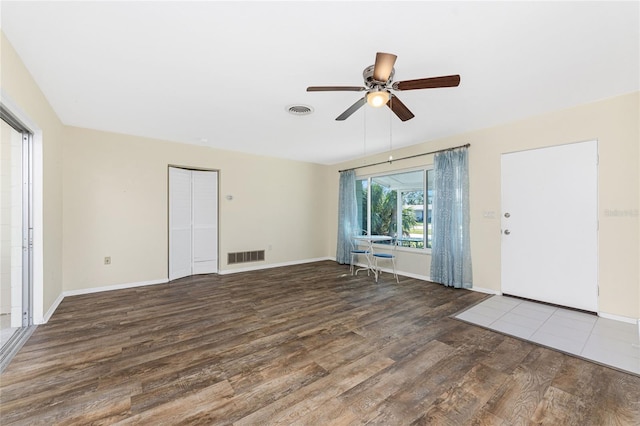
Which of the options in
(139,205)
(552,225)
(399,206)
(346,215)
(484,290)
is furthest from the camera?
(346,215)

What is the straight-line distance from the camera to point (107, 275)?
163 inches

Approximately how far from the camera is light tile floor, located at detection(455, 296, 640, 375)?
2273mm

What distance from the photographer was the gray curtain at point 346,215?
6.17 meters

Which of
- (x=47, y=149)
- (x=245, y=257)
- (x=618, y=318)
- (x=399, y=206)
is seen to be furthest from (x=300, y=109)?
(x=618, y=318)

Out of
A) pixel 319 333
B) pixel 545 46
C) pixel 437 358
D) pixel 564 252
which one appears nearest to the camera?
pixel 545 46

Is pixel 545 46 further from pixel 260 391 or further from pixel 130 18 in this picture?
pixel 260 391

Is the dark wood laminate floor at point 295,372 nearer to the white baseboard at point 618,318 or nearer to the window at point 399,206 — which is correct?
the white baseboard at point 618,318

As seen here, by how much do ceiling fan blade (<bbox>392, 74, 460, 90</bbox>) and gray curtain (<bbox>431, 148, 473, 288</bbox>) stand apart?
8.40 feet

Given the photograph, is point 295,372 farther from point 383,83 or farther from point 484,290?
point 484,290

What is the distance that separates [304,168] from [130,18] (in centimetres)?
484

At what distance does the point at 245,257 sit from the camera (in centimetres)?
561

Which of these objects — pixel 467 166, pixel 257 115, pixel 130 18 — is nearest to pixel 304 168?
pixel 257 115

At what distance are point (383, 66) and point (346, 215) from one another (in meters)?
4.51

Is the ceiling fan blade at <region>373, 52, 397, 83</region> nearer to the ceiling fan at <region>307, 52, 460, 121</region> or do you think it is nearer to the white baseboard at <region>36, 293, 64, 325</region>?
the ceiling fan at <region>307, 52, 460, 121</region>
